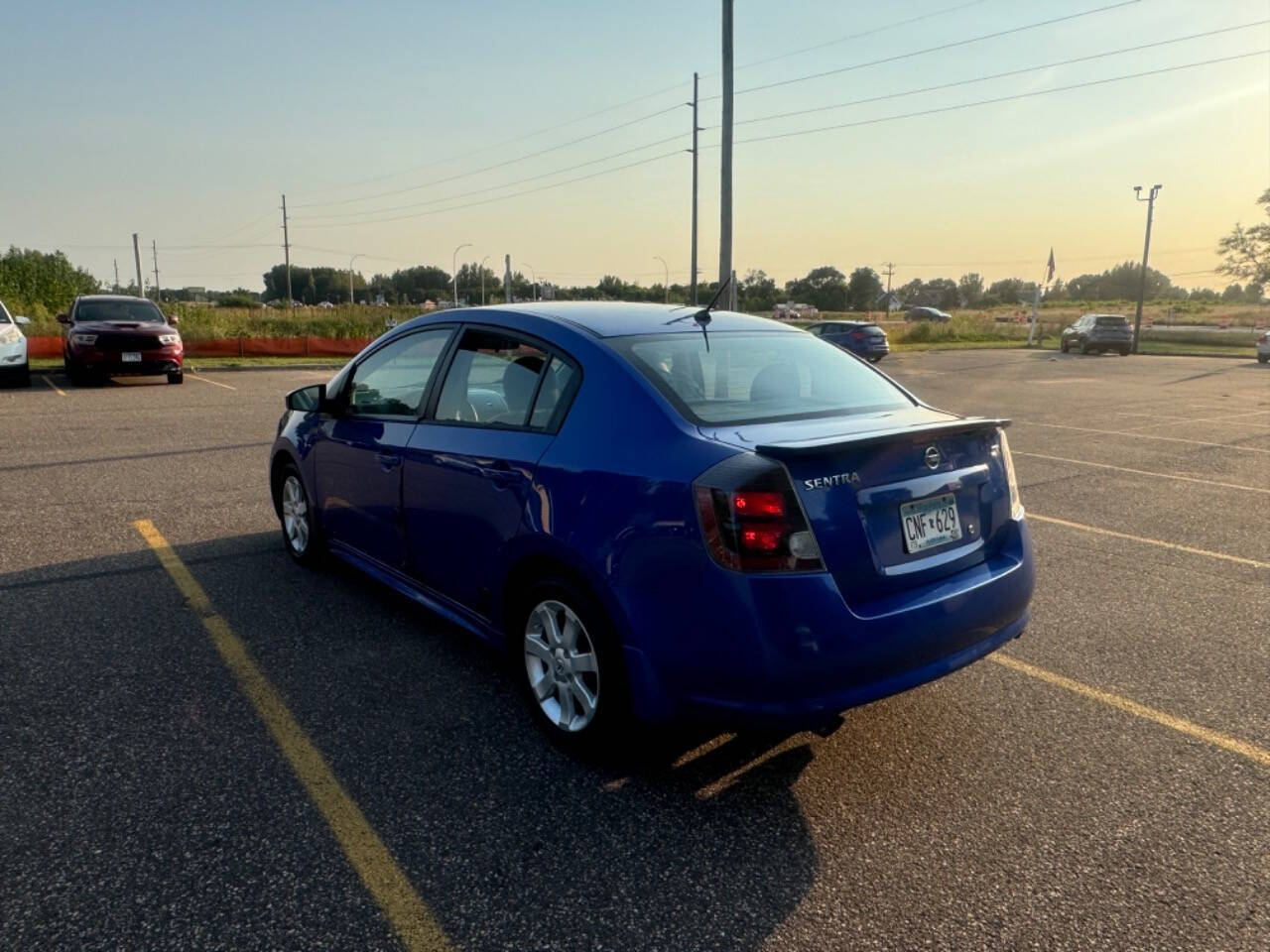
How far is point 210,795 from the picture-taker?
116 inches

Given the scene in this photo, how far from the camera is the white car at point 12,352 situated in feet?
51.9

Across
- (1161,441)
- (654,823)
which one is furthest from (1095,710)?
(1161,441)

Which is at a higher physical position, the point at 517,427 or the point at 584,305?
the point at 584,305

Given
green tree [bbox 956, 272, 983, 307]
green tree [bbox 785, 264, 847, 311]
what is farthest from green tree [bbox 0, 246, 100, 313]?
green tree [bbox 956, 272, 983, 307]

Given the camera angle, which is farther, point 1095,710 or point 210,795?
point 1095,710

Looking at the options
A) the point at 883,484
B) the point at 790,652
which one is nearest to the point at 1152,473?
the point at 883,484

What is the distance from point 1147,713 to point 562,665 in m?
2.41

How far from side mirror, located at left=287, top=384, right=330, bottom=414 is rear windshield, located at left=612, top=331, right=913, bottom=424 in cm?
219

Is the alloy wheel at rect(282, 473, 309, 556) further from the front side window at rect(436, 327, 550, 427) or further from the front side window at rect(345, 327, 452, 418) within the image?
the front side window at rect(436, 327, 550, 427)

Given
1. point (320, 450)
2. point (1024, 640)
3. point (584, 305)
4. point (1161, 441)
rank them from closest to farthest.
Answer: point (584, 305) → point (1024, 640) → point (320, 450) → point (1161, 441)

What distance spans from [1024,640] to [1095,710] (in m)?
0.77

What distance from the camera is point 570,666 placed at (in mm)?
3195

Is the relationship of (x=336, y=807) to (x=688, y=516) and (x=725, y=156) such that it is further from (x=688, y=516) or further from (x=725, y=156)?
(x=725, y=156)

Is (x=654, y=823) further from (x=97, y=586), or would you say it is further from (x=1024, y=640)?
(x=97, y=586)
